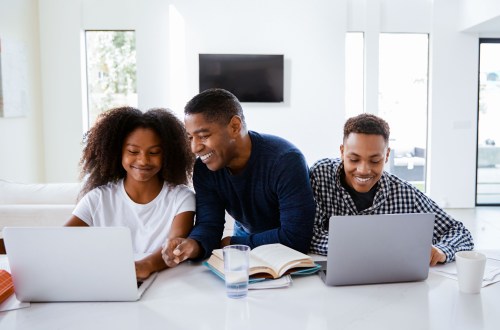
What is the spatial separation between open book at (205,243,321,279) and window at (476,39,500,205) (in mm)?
5115

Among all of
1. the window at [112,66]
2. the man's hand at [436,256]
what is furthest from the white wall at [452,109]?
the man's hand at [436,256]

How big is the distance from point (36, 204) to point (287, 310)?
2.00 metres

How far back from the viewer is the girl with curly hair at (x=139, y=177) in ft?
5.11

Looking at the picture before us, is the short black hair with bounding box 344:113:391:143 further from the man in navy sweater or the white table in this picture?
the white table

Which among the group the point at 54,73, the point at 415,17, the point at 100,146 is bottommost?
the point at 100,146

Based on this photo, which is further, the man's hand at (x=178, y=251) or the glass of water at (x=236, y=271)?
the man's hand at (x=178, y=251)

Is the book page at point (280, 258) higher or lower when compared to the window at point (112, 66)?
lower

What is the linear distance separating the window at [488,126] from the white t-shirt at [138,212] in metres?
5.01

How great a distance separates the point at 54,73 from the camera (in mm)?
5023

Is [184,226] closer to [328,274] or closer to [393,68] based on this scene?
[328,274]

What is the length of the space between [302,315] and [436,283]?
1.35 feet

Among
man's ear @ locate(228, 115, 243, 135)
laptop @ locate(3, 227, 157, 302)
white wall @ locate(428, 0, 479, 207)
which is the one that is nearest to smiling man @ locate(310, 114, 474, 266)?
man's ear @ locate(228, 115, 243, 135)

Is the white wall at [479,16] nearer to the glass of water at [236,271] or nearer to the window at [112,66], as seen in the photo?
the window at [112,66]

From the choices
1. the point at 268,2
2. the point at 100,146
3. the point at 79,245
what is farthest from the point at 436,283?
the point at 268,2
